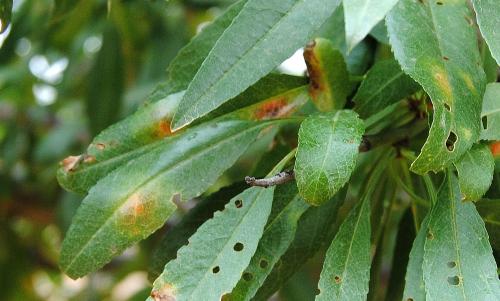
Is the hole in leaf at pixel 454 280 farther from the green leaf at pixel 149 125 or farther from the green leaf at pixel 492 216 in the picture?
the green leaf at pixel 149 125

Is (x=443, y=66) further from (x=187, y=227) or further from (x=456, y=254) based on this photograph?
(x=187, y=227)

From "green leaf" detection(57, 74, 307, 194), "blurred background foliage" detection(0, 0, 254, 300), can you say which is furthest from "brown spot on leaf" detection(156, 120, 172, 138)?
"blurred background foliage" detection(0, 0, 254, 300)

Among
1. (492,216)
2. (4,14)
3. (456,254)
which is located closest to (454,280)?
(456,254)

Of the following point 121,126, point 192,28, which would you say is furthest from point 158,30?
point 121,126

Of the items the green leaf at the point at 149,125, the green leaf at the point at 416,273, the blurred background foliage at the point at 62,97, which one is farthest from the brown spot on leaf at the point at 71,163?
the blurred background foliage at the point at 62,97

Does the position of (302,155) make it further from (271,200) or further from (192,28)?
(192,28)
